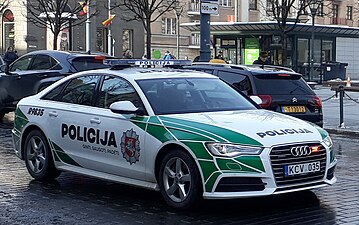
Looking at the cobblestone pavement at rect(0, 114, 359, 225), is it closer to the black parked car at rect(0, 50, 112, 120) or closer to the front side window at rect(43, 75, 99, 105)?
the front side window at rect(43, 75, 99, 105)

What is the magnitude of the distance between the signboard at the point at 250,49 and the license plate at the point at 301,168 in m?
33.5

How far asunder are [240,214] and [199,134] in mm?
957

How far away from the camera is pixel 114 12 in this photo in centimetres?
5412

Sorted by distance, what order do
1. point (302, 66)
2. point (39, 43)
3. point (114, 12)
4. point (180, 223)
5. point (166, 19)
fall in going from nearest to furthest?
point (180, 223)
point (302, 66)
point (39, 43)
point (114, 12)
point (166, 19)

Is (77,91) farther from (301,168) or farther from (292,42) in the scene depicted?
(292,42)

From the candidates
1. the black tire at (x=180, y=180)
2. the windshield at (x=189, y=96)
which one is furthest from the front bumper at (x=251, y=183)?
the windshield at (x=189, y=96)

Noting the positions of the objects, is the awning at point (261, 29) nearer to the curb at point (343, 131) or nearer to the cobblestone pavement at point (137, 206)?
the curb at point (343, 131)

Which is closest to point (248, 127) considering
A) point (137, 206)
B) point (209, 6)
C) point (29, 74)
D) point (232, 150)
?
point (232, 150)

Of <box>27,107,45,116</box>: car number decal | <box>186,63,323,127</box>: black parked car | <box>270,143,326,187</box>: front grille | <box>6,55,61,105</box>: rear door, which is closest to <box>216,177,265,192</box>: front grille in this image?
<box>270,143,326,187</box>: front grille

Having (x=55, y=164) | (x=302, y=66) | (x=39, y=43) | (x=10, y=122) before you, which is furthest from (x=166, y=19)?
(x=55, y=164)

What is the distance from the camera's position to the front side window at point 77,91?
9.29m

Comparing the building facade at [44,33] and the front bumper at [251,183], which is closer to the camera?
the front bumper at [251,183]

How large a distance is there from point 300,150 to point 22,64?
36.8 feet

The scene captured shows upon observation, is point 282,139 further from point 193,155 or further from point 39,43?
point 39,43
